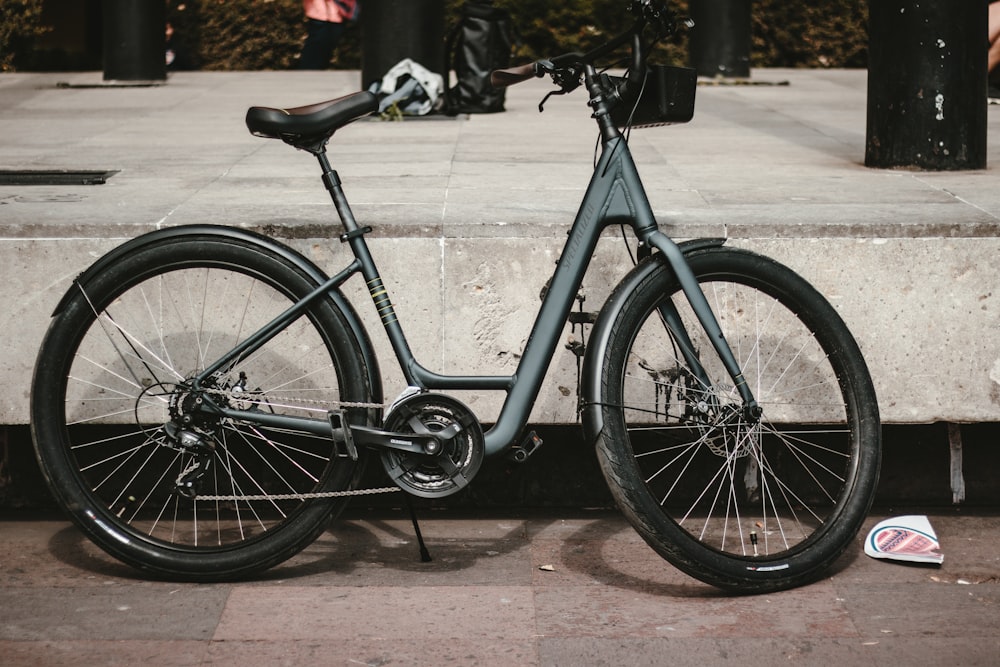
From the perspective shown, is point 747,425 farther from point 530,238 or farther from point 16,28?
point 16,28

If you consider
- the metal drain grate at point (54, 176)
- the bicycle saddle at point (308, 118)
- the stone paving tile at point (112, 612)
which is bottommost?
the stone paving tile at point (112, 612)

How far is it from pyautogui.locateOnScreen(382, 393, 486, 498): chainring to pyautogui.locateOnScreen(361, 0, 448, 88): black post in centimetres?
471

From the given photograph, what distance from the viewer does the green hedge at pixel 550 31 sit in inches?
508

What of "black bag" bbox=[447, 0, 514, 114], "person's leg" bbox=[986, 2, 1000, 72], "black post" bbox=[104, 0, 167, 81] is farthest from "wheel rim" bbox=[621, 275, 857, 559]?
"black post" bbox=[104, 0, 167, 81]

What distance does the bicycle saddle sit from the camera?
11.6 ft

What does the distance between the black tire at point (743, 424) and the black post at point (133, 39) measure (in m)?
7.04

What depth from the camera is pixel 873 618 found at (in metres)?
3.52

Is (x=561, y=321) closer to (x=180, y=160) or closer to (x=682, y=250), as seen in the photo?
(x=682, y=250)

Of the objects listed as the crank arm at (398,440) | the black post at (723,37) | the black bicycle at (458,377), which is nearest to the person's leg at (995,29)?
the black post at (723,37)

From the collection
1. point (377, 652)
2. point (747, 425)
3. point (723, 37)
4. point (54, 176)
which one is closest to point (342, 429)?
point (377, 652)

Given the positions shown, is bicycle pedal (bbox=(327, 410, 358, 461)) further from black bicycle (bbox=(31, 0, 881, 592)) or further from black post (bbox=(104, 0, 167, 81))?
black post (bbox=(104, 0, 167, 81))

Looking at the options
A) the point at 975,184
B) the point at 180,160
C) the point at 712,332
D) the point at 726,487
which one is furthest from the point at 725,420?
the point at 180,160

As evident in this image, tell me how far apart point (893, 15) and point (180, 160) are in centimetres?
309

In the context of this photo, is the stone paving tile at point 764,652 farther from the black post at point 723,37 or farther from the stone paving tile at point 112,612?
the black post at point 723,37
